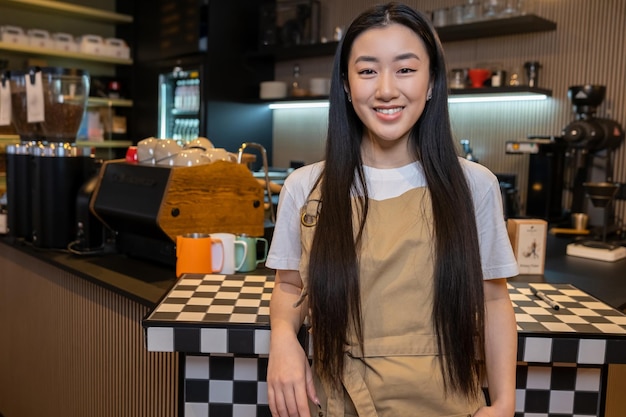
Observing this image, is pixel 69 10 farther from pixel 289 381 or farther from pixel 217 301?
pixel 289 381

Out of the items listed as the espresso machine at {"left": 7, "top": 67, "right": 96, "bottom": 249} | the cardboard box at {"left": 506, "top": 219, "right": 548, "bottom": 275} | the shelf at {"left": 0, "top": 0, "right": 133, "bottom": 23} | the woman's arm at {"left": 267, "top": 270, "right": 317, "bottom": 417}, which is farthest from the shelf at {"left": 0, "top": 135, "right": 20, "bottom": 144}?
the woman's arm at {"left": 267, "top": 270, "right": 317, "bottom": 417}

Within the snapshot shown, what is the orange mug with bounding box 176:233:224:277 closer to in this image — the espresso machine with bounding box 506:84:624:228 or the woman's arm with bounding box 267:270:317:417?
the woman's arm with bounding box 267:270:317:417

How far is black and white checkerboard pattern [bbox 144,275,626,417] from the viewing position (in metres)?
1.19

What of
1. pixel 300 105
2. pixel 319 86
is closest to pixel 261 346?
pixel 319 86

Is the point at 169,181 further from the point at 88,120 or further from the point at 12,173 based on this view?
the point at 88,120

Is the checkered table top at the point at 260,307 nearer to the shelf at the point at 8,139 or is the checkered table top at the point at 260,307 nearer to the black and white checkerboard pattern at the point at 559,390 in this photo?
the black and white checkerboard pattern at the point at 559,390

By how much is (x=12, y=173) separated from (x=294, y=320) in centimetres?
175

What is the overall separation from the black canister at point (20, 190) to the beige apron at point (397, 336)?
5.77 ft

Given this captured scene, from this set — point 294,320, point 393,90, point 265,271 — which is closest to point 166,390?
point 265,271

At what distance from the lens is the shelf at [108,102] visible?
5090mm

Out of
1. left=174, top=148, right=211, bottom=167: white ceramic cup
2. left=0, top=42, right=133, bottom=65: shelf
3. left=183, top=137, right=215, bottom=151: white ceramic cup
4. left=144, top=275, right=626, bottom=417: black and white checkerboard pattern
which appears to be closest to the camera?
left=144, top=275, right=626, bottom=417: black and white checkerboard pattern

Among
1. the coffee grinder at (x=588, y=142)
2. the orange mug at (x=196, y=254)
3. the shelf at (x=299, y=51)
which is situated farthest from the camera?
the shelf at (x=299, y=51)

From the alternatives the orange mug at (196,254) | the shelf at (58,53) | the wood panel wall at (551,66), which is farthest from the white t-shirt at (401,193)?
the shelf at (58,53)

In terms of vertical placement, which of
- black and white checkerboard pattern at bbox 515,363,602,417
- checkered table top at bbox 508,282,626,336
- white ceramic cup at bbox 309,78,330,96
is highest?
white ceramic cup at bbox 309,78,330,96
